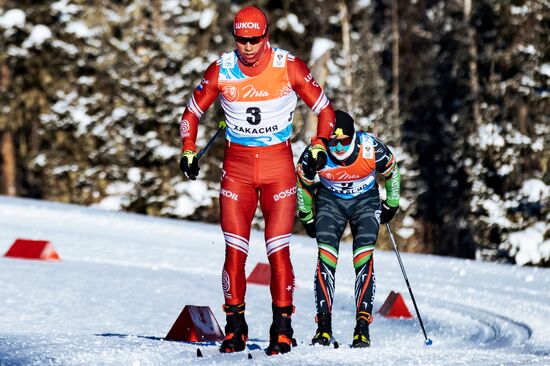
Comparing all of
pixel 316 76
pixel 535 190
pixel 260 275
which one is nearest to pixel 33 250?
pixel 260 275

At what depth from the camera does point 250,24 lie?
24.0 feet

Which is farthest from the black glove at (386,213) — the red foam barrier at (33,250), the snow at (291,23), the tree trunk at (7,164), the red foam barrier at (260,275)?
the tree trunk at (7,164)

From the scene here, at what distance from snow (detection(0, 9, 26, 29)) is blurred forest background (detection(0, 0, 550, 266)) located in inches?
1.9

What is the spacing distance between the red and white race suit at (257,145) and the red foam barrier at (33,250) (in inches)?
273

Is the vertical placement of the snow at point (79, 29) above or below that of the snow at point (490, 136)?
above

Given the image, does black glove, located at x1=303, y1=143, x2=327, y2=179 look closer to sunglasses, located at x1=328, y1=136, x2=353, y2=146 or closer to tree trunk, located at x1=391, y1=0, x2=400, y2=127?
sunglasses, located at x1=328, y1=136, x2=353, y2=146

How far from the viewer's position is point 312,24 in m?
39.7

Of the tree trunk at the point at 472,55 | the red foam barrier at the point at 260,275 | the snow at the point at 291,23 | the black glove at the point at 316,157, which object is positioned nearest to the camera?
the black glove at the point at 316,157

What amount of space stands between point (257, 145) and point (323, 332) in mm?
1588

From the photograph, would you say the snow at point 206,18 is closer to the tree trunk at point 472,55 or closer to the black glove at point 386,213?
the tree trunk at point 472,55

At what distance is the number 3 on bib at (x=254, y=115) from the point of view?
7418 millimetres

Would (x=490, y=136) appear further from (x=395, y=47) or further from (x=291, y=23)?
(x=395, y=47)

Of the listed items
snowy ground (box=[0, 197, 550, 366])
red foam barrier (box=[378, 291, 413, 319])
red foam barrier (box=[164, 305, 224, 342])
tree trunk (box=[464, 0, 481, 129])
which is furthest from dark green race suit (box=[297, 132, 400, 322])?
tree trunk (box=[464, 0, 481, 129])

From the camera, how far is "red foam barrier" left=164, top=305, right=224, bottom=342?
8.20 meters
